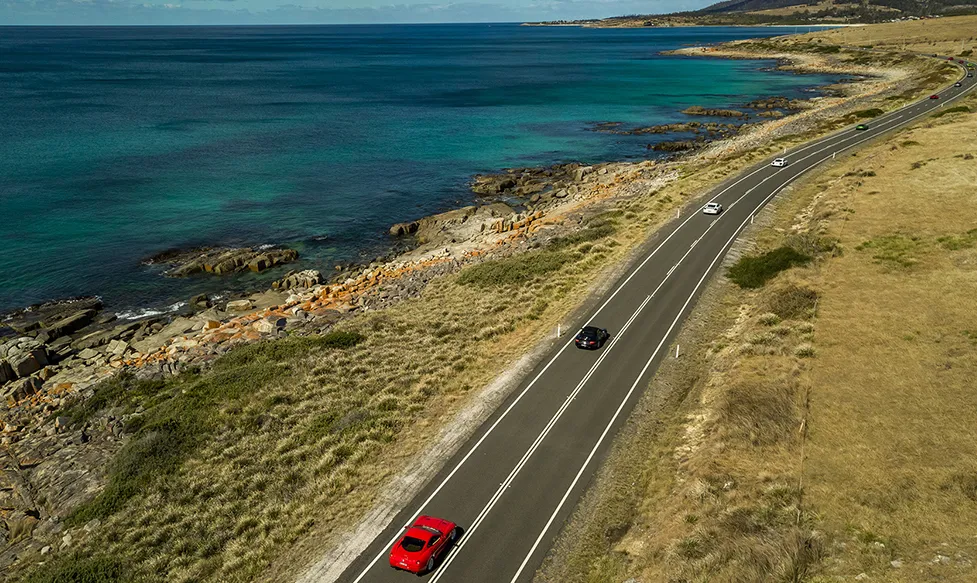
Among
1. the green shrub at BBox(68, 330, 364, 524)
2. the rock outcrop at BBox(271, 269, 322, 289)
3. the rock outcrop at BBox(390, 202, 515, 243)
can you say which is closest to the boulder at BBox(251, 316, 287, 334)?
the green shrub at BBox(68, 330, 364, 524)

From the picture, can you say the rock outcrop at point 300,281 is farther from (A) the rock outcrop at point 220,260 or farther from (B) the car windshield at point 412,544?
(B) the car windshield at point 412,544

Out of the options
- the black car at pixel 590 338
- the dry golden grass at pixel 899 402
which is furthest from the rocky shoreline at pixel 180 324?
the dry golden grass at pixel 899 402

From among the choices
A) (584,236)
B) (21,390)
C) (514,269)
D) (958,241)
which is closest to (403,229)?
(584,236)

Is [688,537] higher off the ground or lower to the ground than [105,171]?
lower

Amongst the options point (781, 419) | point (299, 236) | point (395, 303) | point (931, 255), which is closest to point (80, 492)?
point (395, 303)

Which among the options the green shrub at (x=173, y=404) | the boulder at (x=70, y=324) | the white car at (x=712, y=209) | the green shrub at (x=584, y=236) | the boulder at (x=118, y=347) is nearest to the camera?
the green shrub at (x=173, y=404)

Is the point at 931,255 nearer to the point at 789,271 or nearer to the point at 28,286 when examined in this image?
the point at 789,271

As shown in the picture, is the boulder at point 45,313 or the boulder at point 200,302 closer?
the boulder at point 45,313
